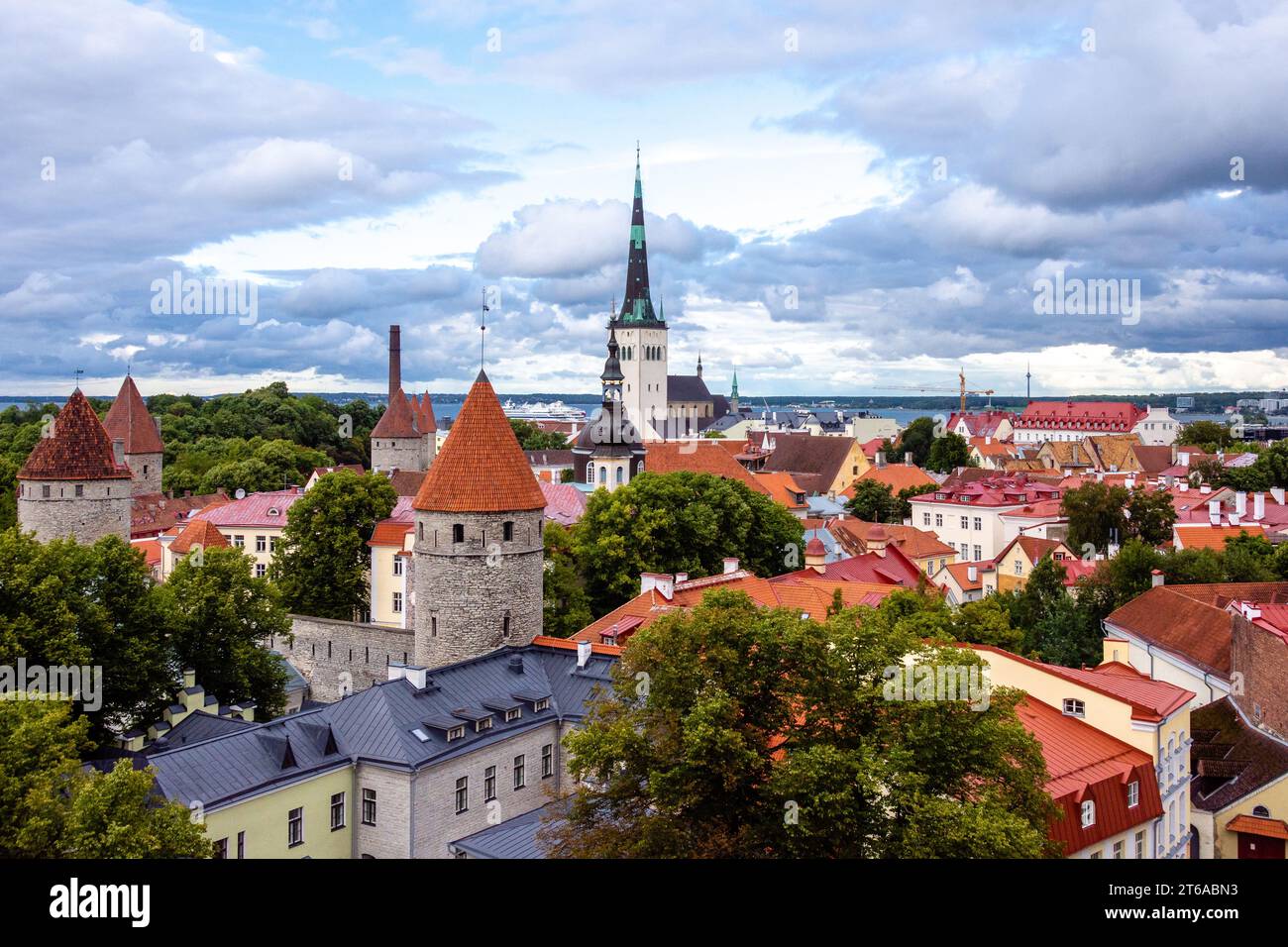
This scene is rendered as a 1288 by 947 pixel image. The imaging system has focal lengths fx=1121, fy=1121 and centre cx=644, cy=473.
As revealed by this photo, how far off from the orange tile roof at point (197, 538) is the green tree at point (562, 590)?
51.8 feet

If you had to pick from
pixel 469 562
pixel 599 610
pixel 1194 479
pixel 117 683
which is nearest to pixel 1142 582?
pixel 599 610

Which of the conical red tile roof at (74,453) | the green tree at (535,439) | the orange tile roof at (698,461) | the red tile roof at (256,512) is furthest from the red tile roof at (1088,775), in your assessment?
the green tree at (535,439)

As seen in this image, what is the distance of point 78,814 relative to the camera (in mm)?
14188

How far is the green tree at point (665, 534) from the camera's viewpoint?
40219 mm

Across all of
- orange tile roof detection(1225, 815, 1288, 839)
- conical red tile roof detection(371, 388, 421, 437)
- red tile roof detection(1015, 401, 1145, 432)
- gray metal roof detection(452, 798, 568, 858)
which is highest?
red tile roof detection(1015, 401, 1145, 432)

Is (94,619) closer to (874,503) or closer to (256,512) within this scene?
(256,512)

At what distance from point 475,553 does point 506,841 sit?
908 centimetres

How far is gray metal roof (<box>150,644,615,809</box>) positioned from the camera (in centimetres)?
1991

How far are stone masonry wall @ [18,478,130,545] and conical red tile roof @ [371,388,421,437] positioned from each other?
3088cm

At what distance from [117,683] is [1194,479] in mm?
63766

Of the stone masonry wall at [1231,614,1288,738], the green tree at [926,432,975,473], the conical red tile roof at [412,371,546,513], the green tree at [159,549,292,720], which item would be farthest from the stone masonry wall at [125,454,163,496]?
A: the green tree at [926,432,975,473]

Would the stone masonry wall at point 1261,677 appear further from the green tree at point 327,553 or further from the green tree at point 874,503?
the green tree at point 874,503

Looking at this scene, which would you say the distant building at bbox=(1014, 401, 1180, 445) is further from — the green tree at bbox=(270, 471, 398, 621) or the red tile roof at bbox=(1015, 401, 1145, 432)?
the green tree at bbox=(270, 471, 398, 621)
